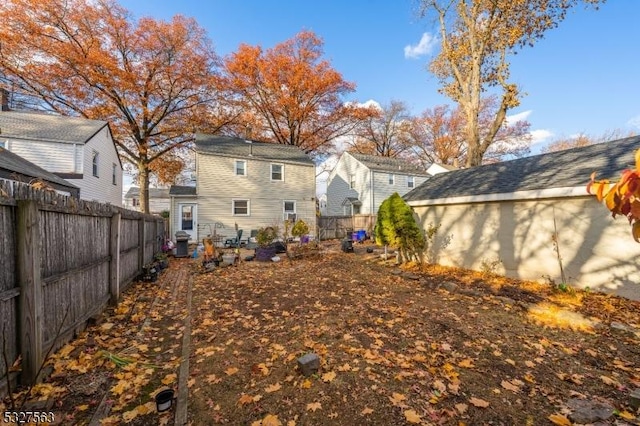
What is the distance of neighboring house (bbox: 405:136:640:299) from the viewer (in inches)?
239

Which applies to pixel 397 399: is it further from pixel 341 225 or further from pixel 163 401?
pixel 341 225

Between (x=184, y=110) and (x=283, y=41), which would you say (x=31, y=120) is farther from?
(x=283, y=41)

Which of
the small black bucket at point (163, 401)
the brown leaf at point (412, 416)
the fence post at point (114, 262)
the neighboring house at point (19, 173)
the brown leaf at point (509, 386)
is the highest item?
the neighboring house at point (19, 173)

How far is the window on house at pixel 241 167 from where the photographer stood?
1880 centimetres

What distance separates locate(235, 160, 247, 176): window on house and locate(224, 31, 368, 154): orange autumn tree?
19.9 ft

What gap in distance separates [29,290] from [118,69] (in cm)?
2166

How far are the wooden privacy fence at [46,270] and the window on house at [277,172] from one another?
48.5 ft

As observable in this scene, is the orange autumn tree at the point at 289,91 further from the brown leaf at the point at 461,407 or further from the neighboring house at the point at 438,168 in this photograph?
the brown leaf at the point at 461,407

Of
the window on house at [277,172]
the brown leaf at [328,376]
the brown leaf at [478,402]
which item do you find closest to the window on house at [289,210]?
the window on house at [277,172]

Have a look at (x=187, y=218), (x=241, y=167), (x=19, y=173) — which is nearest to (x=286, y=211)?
(x=241, y=167)

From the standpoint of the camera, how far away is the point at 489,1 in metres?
13.0

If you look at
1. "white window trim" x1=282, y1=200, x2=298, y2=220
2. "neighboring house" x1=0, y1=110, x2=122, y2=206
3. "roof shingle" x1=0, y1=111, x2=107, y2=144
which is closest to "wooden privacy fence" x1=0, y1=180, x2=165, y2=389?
"neighboring house" x1=0, y1=110, x2=122, y2=206

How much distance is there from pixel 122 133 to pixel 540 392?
2585cm

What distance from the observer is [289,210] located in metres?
20.3
